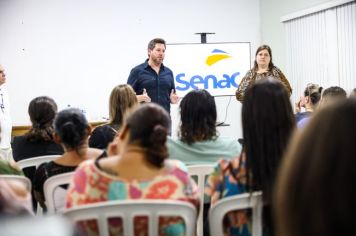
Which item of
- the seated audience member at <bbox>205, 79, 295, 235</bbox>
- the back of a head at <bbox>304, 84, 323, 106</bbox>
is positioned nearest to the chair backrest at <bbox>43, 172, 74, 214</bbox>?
the seated audience member at <bbox>205, 79, 295, 235</bbox>

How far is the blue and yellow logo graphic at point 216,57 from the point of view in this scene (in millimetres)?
6828

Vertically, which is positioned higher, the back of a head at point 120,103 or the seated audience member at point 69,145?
the back of a head at point 120,103

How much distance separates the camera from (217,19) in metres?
7.50

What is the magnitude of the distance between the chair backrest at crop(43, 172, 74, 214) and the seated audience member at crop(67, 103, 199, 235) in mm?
477

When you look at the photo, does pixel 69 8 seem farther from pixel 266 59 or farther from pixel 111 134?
pixel 111 134

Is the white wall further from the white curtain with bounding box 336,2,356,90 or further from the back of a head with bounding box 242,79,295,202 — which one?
the back of a head with bounding box 242,79,295,202

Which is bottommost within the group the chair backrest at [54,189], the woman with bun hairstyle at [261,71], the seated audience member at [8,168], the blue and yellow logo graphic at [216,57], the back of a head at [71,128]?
the chair backrest at [54,189]

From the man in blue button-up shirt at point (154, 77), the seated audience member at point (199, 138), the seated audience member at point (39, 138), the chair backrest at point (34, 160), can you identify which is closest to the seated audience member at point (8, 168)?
the chair backrest at point (34, 160)

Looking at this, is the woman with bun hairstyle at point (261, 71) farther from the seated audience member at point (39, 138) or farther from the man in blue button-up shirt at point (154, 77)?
the seated audience member at point (39, 138)

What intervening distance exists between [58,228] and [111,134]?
2.51m

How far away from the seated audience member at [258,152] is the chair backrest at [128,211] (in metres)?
0.25

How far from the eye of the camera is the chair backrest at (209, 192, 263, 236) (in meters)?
1.75

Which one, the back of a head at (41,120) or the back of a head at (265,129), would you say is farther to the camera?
the back of a head at (41,120)

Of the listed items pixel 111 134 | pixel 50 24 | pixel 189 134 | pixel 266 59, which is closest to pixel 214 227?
pixel 189 134
